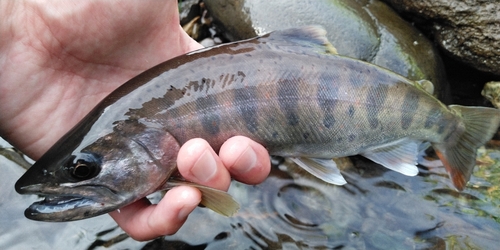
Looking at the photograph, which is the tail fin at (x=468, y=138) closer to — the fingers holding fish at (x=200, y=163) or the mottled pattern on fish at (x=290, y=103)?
the mottled pattern on fish at (x=290, y=103)

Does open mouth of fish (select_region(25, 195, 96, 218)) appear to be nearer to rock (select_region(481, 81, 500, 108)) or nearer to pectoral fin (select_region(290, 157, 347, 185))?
pectoral fin (select_region(290, 157, 347, 185))

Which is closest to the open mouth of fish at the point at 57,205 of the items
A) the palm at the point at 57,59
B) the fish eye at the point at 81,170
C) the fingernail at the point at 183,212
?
the fish eye at the point at 81,170

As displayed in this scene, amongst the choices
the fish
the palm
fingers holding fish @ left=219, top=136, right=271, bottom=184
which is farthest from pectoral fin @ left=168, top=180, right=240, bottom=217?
the palm

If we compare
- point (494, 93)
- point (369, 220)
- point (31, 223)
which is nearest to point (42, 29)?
point (31, 223)

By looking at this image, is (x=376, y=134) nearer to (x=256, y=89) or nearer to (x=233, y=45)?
(x=256, y=89)

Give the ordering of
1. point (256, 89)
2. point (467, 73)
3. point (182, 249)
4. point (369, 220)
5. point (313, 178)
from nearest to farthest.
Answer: point (256, 89) < point (182, 249) < point (369, 220) < point (313, 178) < point (467, 73)

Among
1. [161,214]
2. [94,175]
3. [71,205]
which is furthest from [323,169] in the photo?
[71,205]
